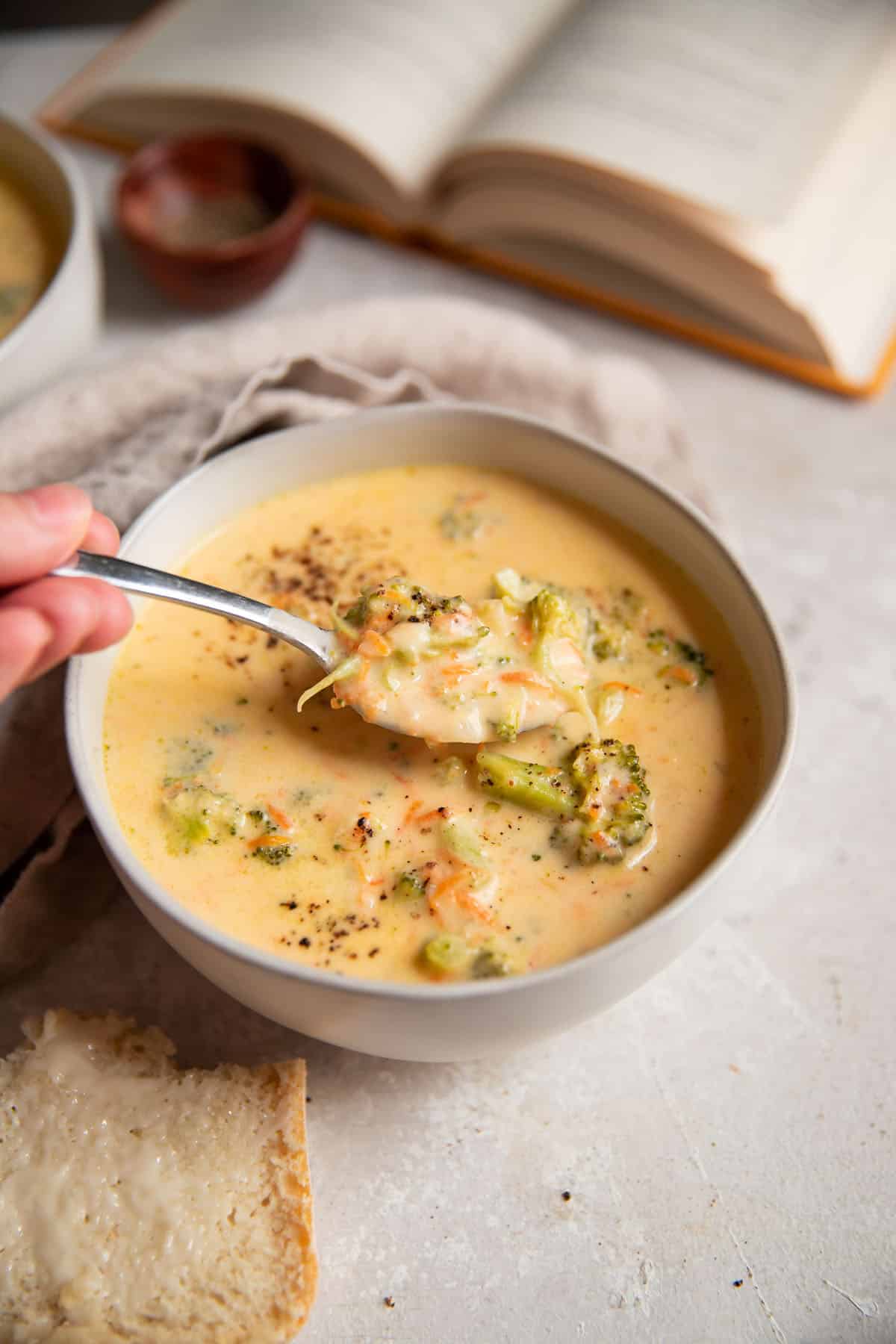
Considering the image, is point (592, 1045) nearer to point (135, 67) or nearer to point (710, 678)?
point (710, 678)

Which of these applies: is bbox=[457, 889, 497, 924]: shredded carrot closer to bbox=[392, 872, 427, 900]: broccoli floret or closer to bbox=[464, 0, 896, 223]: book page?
bbox=[392, 872, 427, 900]: broccoli floret

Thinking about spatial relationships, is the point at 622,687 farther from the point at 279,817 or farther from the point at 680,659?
the point at 279,817

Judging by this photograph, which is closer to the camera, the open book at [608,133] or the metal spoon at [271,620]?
the metal spoon at [271,620]

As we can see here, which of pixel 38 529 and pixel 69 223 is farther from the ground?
pixel 38 529

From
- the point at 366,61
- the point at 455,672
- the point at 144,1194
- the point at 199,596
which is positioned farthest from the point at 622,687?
the point at 366,61

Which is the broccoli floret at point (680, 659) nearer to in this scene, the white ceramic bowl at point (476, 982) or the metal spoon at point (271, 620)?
the white ceramic bowl at point (476, 982)

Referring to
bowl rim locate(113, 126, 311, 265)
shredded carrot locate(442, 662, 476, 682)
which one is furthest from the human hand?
bowl rim locate(113, 126, 311, 265)

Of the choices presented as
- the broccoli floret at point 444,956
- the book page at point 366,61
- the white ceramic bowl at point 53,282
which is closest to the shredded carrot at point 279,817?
the broccoli floret at point 444,956
